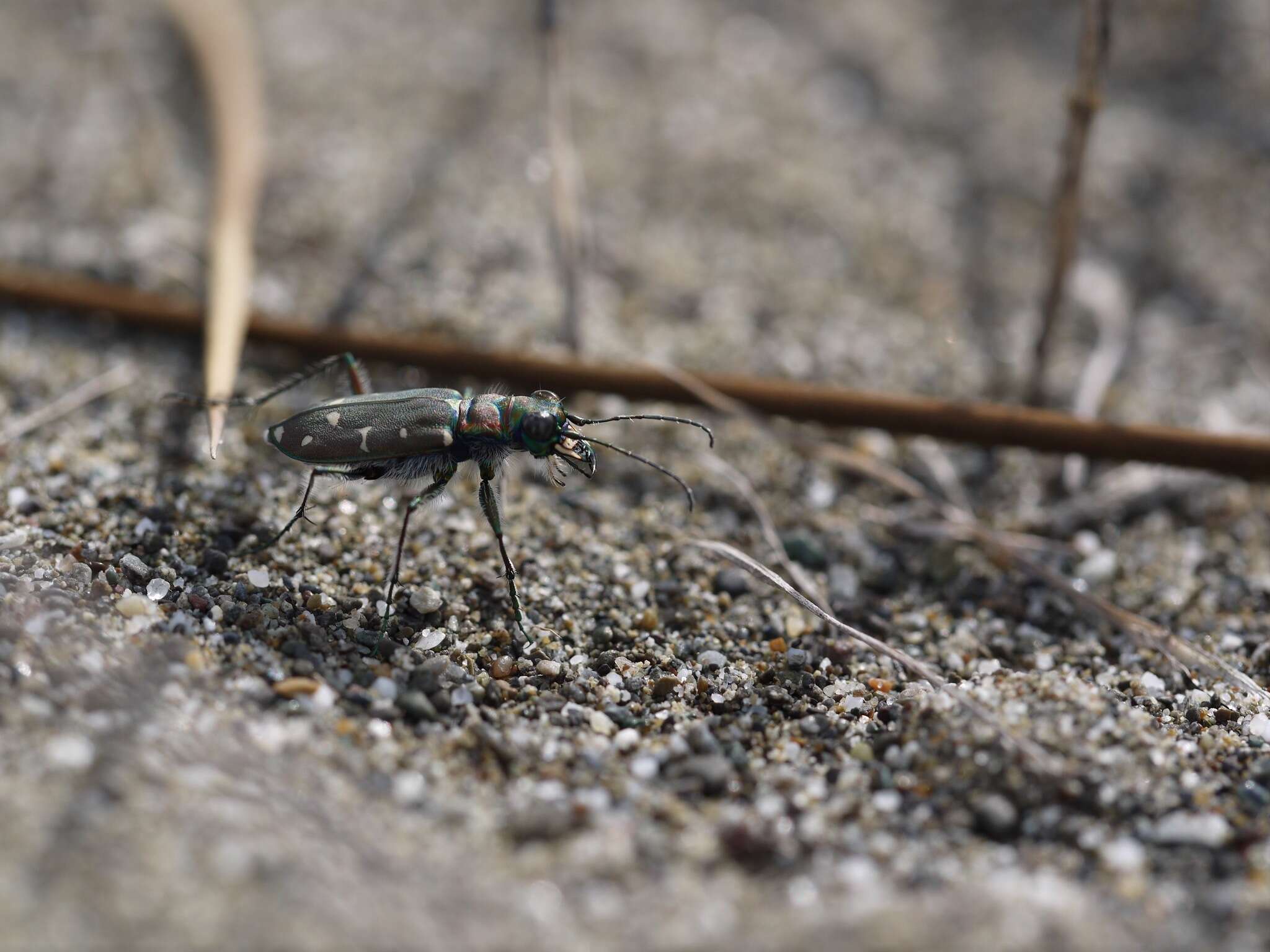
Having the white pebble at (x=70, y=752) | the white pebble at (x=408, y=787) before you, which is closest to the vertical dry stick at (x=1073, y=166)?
the white pebble at (x=408, y=787)

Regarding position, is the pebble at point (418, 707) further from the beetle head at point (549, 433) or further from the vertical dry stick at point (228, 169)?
the vertical dry stick at point (228, 169)

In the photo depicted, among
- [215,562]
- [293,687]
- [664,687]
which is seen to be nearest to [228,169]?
[215,562]

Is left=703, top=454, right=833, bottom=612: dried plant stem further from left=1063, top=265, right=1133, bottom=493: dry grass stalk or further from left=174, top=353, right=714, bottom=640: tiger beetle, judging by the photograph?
left=1063, top=265, right=1133, bottom=493: dry grass stalk

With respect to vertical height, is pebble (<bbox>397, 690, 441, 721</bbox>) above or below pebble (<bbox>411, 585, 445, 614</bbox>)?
below

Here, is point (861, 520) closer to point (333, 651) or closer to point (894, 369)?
point (894, 369)

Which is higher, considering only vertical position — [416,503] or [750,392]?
[750,392]

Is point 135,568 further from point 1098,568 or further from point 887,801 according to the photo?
point 1098,568

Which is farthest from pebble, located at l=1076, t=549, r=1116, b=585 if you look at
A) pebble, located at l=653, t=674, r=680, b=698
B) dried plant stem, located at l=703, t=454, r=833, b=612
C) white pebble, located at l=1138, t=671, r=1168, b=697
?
pebble, located at l=653, t=674, r=680, b=698
